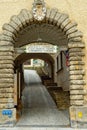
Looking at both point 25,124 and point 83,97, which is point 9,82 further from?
point 83,97

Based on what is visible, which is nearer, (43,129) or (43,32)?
(43,129)

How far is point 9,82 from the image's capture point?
13.9 m

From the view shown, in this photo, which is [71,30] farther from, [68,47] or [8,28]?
[8,28]

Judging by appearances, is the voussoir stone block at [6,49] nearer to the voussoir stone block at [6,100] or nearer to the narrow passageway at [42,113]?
the voussoir stone block at [6,100]

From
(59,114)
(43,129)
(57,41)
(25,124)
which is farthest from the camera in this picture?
(57,41)

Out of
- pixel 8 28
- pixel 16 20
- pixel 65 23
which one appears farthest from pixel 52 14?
pixel 8 28

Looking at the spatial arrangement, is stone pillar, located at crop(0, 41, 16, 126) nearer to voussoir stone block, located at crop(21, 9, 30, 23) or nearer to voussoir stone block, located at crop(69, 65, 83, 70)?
voussoir stone block, located at crop(21, 9, 30, 23)

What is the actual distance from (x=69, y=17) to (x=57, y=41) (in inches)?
180

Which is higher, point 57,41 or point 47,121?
point 57,41

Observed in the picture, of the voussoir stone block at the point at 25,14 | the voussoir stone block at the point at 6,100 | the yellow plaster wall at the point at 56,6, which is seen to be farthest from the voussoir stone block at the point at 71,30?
the voussoir stone block at the point at 6,100

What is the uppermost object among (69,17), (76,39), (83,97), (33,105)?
(69,17)

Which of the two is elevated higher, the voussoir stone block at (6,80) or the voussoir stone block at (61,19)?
the voussoir stone block at (61,19)

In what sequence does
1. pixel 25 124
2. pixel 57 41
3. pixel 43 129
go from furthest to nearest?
pixel 57 41
pixel 25 124
pixel 43 129

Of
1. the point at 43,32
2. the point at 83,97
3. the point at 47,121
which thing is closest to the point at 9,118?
the point at 47,121
